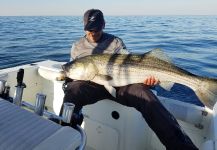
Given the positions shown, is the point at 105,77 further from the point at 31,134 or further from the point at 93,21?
the point at 31,134

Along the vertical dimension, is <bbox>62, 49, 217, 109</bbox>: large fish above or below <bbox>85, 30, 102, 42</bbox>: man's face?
below

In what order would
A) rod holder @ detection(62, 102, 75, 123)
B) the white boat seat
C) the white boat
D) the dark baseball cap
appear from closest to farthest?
1. the white boat seat
2. rod holder @ detection(62, 102, 75, 123)
3. the white boat
4. the dark baseball cap

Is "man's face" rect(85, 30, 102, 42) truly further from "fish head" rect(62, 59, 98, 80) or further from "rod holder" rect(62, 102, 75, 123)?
"rod holder" rect(62, 102, 75, 123)

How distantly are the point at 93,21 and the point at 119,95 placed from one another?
1273 millimetres

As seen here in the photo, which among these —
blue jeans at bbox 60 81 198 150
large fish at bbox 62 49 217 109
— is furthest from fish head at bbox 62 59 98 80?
blue jeans at bbox 60 81 198 150

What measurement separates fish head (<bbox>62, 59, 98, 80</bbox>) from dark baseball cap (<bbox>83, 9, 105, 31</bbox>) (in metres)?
0.53

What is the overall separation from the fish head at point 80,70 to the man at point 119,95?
0.13 metres

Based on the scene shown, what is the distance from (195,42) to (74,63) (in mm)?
13491

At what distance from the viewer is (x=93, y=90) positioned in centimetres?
371

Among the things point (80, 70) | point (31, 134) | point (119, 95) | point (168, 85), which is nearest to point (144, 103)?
point (119, 95)

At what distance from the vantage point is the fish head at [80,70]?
3.85 meters

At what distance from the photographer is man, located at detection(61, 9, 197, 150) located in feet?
9.86

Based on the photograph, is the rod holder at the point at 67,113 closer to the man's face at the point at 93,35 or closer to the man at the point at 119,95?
the man at the point at 119,95

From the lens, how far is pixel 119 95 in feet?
11.7
